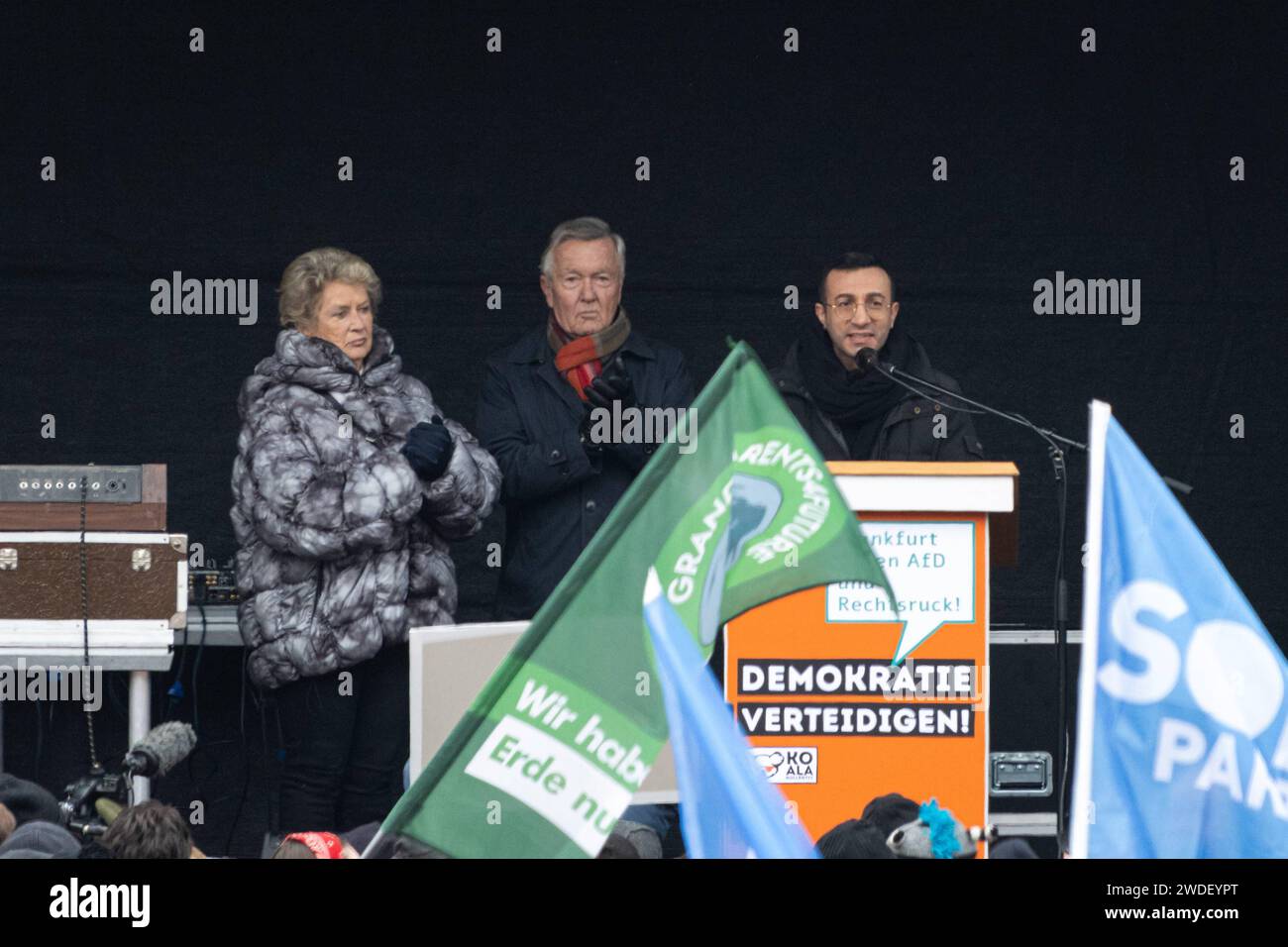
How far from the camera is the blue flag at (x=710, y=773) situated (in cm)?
342

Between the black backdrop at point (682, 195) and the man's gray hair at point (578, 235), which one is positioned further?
the black backdrop at point (682, 195)

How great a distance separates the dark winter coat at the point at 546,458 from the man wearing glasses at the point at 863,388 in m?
0.40

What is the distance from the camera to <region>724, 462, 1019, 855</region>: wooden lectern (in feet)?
18.9

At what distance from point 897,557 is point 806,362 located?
3.64ft

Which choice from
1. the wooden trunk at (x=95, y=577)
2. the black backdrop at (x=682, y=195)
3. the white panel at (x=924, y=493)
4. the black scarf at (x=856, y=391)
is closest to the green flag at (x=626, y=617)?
the white panel at (x=924, y=493)

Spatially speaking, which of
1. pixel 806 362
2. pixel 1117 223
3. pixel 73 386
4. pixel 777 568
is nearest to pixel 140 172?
pixel 73 386

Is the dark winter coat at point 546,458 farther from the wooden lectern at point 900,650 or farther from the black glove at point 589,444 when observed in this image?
the wooden lectern at point 900,650

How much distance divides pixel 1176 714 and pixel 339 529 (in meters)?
3.06

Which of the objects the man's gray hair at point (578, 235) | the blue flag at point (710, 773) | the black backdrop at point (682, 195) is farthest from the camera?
the black backdrop at point (682, 195)

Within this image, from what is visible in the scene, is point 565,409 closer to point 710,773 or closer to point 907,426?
point 907,426

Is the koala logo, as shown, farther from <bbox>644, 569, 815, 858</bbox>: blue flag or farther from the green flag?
<bbox>644, 569, 815, 858</bbox>: blue flag

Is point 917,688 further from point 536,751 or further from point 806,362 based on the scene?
point 536,751

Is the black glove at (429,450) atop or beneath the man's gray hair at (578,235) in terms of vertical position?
beneath

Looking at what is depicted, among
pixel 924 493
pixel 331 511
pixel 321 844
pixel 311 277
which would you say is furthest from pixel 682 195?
pixel 321 844
